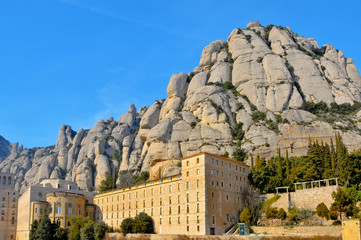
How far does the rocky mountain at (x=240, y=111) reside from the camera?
101 meters

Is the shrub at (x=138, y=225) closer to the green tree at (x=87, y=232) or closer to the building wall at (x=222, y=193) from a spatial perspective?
the green tree at (x=87, y=232)

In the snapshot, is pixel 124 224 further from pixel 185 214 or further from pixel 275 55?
A: pixel 275 55

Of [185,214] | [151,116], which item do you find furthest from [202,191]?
[151,116]

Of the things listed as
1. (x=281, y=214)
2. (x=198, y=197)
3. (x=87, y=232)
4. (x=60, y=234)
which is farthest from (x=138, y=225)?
(x=281, y=214)

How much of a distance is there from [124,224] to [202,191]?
56.9 feet

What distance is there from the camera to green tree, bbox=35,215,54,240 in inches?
3140

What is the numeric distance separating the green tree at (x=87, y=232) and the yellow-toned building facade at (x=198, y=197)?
1017 cm

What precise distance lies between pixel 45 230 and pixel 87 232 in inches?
446

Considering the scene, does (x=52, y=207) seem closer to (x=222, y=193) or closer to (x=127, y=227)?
(x=127, y=227)

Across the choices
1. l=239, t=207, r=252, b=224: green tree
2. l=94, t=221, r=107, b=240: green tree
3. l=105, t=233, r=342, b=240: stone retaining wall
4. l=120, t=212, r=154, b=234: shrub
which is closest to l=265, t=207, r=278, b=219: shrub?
l=239, t=207, r=252, b=224: green tree

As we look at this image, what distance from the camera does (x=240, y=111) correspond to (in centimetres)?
11375

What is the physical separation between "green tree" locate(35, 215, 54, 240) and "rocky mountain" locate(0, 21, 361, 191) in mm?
33683

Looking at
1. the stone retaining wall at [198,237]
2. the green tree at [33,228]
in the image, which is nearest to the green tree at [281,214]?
the stone retaining wall at [198,237]

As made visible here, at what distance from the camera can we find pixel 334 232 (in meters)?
51.9
